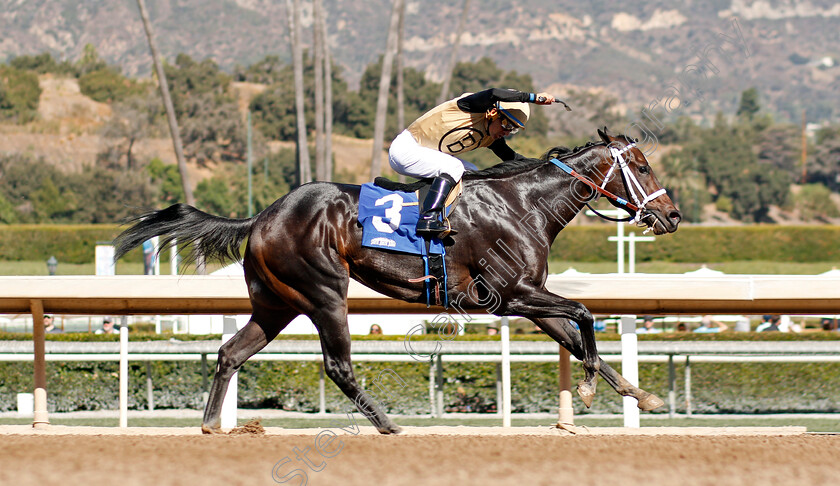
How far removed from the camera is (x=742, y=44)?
21.8 feet

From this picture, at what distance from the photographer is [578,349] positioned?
5.24 m

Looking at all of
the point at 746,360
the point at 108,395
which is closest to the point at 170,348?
the point at 108,395

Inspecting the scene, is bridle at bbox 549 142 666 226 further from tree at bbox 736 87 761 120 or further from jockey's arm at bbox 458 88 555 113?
tree at bbox 736 87 761 120

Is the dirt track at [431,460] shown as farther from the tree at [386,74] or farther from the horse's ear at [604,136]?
the tree at [386,74]

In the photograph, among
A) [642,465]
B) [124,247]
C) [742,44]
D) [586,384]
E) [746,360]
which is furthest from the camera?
[746,360]

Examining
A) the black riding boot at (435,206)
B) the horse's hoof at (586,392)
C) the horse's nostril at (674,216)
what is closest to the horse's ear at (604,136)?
the horse's nostril at (674,216)

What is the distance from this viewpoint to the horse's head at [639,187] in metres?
5.40

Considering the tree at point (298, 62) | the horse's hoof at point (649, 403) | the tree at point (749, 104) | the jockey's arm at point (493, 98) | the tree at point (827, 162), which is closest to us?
the jockey's arm at point (493, 98)

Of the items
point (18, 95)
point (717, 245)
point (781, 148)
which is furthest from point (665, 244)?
point (781, 148)

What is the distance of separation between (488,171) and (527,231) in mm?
469

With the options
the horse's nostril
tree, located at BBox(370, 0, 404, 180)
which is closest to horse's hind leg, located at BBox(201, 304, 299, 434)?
the horse's nostril

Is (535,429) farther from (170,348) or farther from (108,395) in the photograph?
(108,395)

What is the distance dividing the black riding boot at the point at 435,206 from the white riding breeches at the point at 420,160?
0.07 meters

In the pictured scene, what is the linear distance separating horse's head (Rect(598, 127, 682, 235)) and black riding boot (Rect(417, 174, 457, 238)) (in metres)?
0.96
